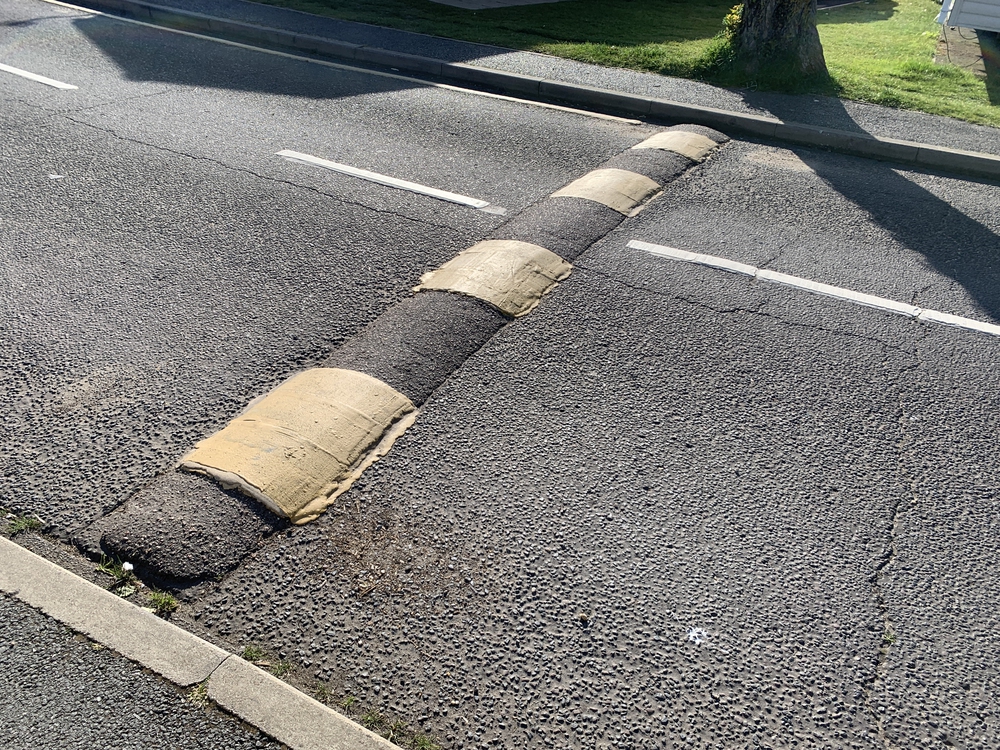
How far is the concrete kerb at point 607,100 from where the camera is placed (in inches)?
305

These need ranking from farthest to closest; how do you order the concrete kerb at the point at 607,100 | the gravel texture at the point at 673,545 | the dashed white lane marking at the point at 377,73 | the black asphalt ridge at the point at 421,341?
the dashed white lane marking at the point at 377,73 < the concrete kerb at the point at 607,100 < the black asphalt ridge at the point at 421,341 < the gravel texture at the point at 673,545

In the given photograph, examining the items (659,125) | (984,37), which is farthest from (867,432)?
(984,37)

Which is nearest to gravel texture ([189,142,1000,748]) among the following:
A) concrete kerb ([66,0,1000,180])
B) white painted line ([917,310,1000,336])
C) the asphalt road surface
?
the asphalt road surface

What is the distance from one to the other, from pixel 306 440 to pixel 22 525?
1.15 meters

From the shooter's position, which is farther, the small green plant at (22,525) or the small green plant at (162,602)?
the small green plant at (22,525)

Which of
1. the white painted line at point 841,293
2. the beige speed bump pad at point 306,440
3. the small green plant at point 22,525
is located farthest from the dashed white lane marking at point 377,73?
the small green plant at point 22,525

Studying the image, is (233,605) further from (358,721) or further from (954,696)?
(954,696)

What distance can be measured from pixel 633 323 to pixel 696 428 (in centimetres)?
104

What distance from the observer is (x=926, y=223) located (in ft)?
21.2

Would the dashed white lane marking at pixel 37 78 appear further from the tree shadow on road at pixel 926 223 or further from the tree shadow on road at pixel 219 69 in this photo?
the tree shadow on road at pixel 926 223

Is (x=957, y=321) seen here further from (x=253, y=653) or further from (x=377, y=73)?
(x=377, y=73)

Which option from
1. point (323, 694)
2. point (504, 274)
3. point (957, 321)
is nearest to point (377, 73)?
point (504, 274)

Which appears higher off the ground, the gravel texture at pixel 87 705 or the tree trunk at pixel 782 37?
the tree trunk at pixel 782 37

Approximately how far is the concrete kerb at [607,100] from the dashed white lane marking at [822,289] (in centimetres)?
323
